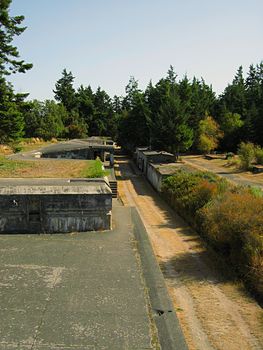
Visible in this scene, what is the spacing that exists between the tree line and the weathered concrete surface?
13.2m

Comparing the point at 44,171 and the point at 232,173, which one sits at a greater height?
the point at 44,171

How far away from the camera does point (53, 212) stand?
10336mm

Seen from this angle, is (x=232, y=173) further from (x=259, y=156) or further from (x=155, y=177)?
(x=155, y=177)

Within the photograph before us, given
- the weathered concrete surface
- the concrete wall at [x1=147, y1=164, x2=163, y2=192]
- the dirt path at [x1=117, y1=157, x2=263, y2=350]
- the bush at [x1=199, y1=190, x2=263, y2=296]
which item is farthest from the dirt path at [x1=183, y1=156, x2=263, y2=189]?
the weathered concrete surface

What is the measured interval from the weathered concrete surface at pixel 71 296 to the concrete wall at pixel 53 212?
80cm

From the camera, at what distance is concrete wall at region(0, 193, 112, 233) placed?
10211 millimetres

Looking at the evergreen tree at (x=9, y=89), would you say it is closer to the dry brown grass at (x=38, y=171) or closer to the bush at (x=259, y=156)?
the dry brown grass at (x=38, y=171)

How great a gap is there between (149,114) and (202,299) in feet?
141

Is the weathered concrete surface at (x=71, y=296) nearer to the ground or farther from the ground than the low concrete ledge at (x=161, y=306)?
farther from the ground

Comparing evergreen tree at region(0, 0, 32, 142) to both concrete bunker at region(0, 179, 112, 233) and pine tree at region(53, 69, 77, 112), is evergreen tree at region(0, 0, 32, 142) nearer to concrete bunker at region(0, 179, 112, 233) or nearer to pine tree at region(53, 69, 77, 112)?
concrete bunker at region(0, 179, 112, 233)

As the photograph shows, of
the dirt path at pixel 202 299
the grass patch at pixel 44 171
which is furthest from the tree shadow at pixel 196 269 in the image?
the grass patch at pixel 44 171

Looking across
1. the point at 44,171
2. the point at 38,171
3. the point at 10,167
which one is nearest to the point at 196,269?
the point at 44,171

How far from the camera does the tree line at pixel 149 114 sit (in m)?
20.8

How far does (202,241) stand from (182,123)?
25.8 m
